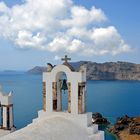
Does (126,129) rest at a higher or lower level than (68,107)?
lower

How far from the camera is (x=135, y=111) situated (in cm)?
6562

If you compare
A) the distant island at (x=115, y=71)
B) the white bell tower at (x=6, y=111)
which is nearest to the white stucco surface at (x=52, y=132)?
the white bell tower at (x=6, y=111)

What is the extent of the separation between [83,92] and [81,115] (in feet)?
2.88

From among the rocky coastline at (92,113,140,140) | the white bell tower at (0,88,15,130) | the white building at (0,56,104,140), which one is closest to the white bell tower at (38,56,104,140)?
the white building at (0,56,104,140)

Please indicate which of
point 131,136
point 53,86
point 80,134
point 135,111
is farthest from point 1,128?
point 135,111

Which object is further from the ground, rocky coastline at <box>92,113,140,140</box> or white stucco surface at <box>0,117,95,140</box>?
white stucco surface at <box>0,117,95,140</box>

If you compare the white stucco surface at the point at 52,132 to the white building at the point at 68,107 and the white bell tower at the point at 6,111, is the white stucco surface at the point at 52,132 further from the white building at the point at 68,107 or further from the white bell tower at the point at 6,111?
the white bell tower at the point at 6,111

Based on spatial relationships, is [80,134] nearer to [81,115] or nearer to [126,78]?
[81,115]

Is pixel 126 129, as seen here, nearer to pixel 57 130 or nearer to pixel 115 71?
pixel 57 130

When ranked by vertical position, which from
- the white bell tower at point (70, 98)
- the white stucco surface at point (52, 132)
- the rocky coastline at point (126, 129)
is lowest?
the rocky coastline at point (126, 129)

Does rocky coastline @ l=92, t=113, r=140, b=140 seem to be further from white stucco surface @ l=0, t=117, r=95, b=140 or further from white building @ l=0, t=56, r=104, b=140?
white stucco surface @ l=0, t=117, r=95, b=140

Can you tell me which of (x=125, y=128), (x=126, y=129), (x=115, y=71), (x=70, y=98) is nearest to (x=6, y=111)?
(x=70, y=98)

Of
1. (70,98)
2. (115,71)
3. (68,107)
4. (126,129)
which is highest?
(115,71)

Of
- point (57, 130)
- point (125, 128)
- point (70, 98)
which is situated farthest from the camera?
point (125, 128)
